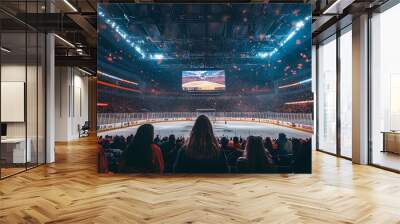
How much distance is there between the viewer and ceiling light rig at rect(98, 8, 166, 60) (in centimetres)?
623

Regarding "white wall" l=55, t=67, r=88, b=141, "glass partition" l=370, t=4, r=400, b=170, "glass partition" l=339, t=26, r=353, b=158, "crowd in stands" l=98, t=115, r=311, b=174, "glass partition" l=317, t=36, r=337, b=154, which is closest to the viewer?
"crowd in stands" l=98, t=115, r=311, b=174

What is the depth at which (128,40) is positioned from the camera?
625cm

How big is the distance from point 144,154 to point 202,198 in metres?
2.06

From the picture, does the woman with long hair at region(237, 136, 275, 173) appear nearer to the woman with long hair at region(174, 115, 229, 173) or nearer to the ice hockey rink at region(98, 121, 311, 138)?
the ice hockey rink at region(98, 121, 311, 138)

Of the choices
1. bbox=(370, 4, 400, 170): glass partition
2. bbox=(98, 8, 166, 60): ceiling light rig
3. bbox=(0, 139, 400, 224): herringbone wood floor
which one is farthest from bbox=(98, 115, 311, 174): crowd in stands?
bbox=(370, 4, 400, 170): glass partition

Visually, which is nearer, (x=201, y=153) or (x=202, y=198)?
(x=202, y=198)

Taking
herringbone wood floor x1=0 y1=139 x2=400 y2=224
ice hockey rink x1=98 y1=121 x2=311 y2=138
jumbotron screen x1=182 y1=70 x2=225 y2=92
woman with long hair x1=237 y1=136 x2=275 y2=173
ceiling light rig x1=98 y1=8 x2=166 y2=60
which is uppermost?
ceiling light rig x1=98 y1=8 x2=166 y2=60

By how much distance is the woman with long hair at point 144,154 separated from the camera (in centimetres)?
622

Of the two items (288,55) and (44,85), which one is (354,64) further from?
(44,85)

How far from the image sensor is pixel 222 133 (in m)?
6.21

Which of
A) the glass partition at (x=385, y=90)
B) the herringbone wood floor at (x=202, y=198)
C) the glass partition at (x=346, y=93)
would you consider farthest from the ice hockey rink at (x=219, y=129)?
the glass partition at (x=346, y=93)

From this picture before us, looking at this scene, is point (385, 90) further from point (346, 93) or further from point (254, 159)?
point (254, 159)

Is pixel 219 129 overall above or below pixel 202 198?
above

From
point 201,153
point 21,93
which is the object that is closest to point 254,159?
point 201,153
